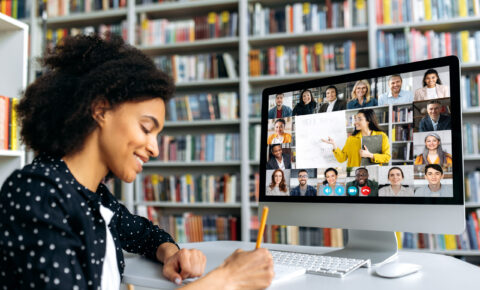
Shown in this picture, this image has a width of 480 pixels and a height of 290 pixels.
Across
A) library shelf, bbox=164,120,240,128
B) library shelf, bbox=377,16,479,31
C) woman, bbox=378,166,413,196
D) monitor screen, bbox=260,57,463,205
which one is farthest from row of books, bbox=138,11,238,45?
woman, bbox=378,166,413,196

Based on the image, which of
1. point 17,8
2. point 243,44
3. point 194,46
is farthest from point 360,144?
point 17,8

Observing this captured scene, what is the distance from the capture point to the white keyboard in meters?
0.86

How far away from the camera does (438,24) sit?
265 cm

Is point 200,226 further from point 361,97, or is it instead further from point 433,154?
point 433,154

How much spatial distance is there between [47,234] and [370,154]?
727mm

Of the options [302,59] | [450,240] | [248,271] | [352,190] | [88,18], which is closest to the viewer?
[248,271]

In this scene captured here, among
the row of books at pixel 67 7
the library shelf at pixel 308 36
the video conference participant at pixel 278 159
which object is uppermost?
the row of books at pixel 67 7

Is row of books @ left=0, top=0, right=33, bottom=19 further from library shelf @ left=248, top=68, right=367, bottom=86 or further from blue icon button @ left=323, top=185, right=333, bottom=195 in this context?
blue icon button @ left=323, top=185, right=333, bottom=195

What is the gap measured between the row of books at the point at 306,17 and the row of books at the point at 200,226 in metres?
1.37

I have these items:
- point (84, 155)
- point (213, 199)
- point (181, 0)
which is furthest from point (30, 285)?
point (181, 0)

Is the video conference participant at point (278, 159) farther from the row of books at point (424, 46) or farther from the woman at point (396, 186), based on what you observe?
the row of books at point (424, 46)

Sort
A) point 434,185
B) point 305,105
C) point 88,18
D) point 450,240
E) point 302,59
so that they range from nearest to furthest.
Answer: point 434,185
point 305,105
point 450,240
point 302,59
point 88,18

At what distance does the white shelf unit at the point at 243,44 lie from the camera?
2.70 meters

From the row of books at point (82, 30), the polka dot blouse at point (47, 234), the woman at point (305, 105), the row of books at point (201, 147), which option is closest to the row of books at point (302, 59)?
the row of books at point (201, 147)
